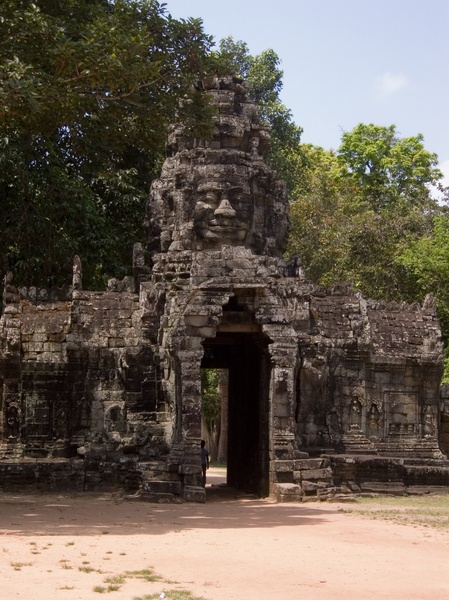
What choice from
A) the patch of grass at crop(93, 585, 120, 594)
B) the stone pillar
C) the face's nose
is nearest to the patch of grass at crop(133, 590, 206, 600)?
the patch of grass at crop(93, 585, 120, 594)

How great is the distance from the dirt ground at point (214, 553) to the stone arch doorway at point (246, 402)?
2159mm

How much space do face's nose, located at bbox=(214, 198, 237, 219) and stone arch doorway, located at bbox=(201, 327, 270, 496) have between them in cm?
209

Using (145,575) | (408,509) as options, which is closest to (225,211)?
(408,509)

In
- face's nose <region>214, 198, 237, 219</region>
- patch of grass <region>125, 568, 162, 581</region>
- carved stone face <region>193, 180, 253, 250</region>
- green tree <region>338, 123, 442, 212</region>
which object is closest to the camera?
patch of grass <region>125, 568, 162, 581</region>

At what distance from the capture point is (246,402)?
20375mm

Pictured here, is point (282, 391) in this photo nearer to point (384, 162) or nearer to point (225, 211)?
point (225, 211)

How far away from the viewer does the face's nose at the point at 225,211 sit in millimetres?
19266

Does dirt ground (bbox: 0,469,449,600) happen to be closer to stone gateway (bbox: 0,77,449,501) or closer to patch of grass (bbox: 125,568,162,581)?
patch of grass (bbox: 125,568,162,581)

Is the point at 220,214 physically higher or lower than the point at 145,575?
higher

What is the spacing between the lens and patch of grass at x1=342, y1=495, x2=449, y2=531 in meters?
14.5

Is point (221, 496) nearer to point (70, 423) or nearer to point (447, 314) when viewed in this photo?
point (70, 423)

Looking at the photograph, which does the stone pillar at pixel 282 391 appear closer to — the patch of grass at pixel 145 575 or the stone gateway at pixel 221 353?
the stone gateway at pixel 221 353

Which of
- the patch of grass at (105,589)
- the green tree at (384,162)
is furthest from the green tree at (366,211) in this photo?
the patch of grass at (105,589)

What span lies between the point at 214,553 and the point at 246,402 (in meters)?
9.06
